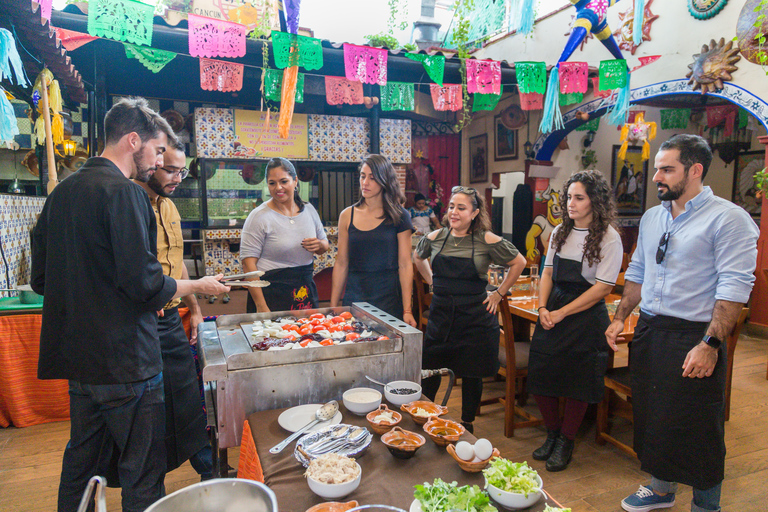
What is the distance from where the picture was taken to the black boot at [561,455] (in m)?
2.64

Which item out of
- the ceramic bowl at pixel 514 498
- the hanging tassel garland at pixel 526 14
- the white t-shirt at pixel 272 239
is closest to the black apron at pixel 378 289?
the white t-shirt at pixel 272 239

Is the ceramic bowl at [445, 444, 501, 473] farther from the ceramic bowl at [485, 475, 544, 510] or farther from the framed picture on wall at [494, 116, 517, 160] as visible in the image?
the framed picture on wall at [494, 116, 517, 160]

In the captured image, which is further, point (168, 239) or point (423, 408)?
point (168, 239)

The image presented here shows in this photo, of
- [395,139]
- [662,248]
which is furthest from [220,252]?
[662,248]

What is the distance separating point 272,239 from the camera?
286cm

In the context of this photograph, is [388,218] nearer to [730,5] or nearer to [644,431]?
[644,431]

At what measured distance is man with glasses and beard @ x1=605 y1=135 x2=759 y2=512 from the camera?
1918 mm

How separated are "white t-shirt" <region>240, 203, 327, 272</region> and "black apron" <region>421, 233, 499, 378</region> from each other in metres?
0.89

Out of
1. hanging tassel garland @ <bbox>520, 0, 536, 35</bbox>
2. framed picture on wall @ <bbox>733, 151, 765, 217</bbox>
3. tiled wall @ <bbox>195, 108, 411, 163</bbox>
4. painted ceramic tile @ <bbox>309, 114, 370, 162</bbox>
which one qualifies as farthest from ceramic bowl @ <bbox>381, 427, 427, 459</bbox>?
framed picture on wall @ <bbox>733, 151, 765, 217</bbox>

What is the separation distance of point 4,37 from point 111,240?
1.89m

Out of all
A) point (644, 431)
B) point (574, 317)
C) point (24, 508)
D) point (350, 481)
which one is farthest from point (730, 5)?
point (24, 508)

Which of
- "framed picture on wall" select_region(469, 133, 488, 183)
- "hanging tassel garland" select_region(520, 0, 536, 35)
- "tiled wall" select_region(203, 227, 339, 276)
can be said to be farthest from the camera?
"framed picture on wall" select_region(469, 133, 488, 183)

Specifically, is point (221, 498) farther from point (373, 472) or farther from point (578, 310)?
point (578, 310)

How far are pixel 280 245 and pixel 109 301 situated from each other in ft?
4.67
